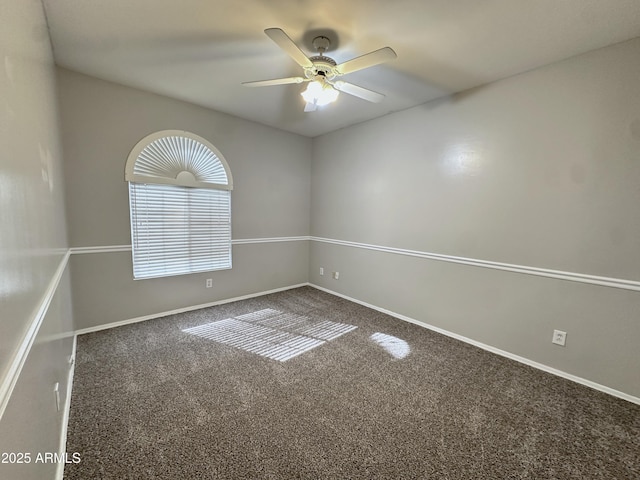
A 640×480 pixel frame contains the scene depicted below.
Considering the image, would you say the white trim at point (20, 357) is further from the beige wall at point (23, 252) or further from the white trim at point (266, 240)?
the white trim at point (266, 240)

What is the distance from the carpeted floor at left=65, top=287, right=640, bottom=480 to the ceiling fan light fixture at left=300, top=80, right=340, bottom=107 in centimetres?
226

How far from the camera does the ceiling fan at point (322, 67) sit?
5.49ft

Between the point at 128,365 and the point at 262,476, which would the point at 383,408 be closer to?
the point at 262,476

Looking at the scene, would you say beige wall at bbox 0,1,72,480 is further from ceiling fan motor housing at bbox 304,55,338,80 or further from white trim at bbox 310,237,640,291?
white trim at bbox 310,237,640,291

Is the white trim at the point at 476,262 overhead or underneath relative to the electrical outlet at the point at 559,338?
overhead

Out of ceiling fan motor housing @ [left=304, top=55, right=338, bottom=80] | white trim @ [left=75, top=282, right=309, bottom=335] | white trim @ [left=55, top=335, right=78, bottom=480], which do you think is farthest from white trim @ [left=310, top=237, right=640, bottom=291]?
white trim @ [left=55, top=335, right=78, bottom=480]

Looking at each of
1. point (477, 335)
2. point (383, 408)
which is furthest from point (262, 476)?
point (477, 335)

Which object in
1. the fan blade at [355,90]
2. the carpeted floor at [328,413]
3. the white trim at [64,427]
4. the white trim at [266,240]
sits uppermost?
the fan blade at [355,90]

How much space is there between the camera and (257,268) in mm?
4164

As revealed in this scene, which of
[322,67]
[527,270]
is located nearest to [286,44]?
[322,67]

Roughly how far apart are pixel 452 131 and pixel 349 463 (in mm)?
3039

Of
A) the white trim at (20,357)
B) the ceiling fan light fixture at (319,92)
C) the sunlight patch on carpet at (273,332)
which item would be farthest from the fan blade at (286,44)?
the sunlight patch on carpet at (273,332)

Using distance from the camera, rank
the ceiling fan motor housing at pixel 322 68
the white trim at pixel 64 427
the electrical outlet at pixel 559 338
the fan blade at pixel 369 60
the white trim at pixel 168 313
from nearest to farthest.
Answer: the white trim at pixel 64 427 < the fan blade at pixel 369 60 < the ceiling fan motor housing at pixel 322 68 < the electrical outlet at pixel 559 338 < the white trim at pixel 168 313

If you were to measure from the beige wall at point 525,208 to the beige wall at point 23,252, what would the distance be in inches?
124
